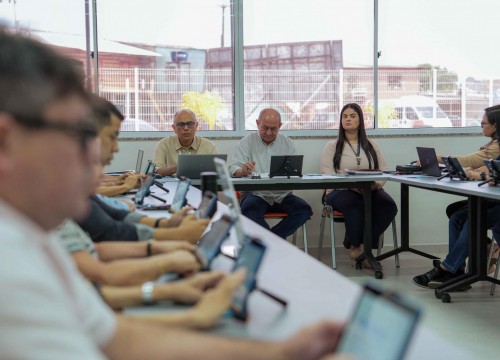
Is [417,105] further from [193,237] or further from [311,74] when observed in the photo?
[193,237]

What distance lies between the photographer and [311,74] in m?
6.80

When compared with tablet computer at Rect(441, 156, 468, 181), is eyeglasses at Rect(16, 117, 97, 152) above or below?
above

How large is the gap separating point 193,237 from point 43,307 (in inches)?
75.0

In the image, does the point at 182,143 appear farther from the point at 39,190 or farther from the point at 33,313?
the point at 33,313

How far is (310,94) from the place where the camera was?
22.4 feet

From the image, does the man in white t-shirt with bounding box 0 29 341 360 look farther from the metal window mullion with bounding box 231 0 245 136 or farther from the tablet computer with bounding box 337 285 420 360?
the metal window mullion with bounding box 231 0 245 136

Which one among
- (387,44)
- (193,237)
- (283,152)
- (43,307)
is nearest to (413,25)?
(387,44)

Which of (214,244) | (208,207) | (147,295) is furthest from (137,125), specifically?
(147,295)

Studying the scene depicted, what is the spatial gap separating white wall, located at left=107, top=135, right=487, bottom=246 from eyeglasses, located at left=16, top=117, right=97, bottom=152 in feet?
18.8

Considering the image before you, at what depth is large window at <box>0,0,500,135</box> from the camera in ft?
21.5

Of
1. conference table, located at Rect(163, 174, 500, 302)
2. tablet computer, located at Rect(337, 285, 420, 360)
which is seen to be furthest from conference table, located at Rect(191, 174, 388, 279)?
tablet computer, located at Rect(337, 285, 420, 360)

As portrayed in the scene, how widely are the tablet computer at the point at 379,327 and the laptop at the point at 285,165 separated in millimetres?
4448

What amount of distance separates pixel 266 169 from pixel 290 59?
1.19 m

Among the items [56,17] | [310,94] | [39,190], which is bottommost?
[39,190]
